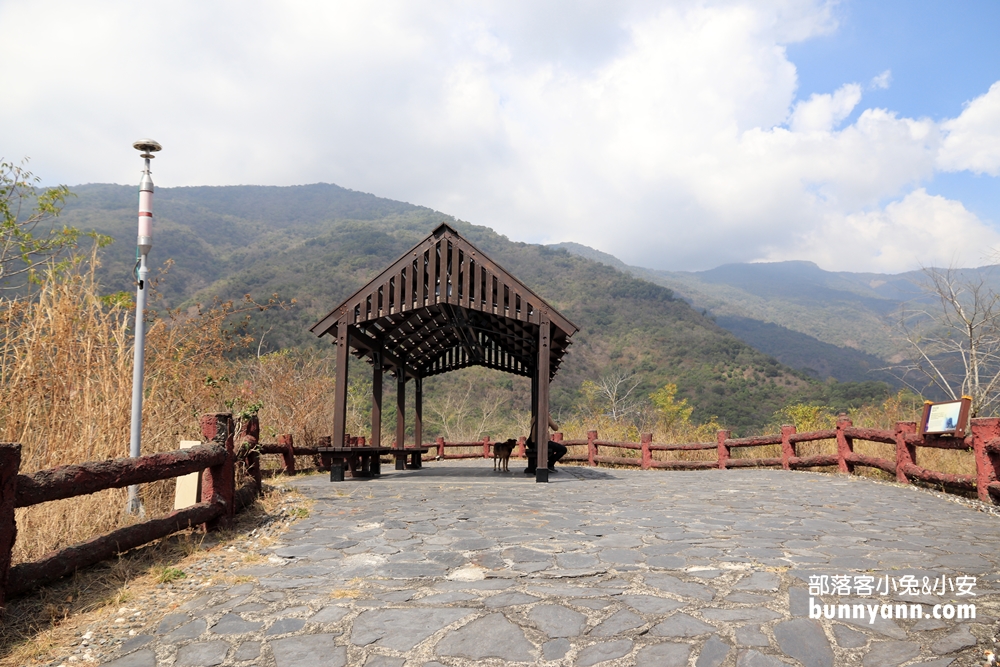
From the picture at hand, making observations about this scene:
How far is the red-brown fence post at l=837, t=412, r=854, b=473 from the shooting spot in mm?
11602

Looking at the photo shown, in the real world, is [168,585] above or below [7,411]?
below

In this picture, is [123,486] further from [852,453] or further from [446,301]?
[852,453]

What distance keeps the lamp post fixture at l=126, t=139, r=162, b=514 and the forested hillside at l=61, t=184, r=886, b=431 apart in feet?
58.4

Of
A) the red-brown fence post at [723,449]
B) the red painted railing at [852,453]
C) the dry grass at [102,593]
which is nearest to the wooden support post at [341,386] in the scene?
the dry grass at [102,593]

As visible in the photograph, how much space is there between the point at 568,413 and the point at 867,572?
36.3m

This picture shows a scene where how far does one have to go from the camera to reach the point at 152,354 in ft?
22.9

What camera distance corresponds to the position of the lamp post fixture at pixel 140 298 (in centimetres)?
546

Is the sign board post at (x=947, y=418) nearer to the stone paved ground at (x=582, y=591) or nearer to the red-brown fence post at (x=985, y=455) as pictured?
the red-brown fence post at (x=985, y=455)

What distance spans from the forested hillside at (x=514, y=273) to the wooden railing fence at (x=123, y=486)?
61.1ft

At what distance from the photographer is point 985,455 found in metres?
7.80

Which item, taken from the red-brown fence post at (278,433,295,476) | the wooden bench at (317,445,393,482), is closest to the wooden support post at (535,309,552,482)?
the wooden bench at (317,445,393,482)

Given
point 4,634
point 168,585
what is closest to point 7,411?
point 168,585

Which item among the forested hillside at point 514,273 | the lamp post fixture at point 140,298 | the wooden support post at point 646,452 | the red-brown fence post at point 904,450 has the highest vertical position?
the forested hillside at point 514,273

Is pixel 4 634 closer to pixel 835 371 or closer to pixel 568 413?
pixel 568 413
